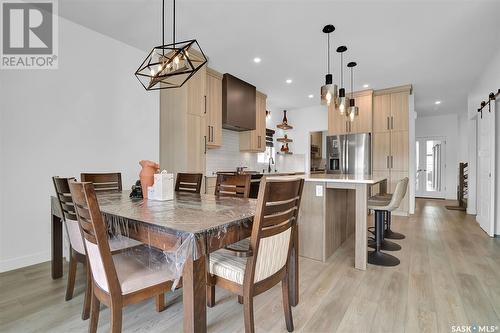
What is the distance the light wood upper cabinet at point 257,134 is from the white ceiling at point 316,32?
1.06 metres

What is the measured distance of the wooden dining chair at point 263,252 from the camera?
116 centimetres

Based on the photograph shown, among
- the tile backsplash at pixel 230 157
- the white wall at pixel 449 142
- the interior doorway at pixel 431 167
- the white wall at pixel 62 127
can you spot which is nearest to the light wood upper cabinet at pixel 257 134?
the tile backsplash at pixel 230 157

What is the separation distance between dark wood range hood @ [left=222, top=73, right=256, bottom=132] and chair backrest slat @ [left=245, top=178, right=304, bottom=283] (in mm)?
3224

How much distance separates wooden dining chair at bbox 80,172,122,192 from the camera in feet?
7.88

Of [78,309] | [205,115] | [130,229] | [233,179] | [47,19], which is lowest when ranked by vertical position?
[78,309]

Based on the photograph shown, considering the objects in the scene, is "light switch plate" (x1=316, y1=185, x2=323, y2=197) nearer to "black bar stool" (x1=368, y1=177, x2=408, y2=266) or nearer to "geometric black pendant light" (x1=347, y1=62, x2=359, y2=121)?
"black bar stool" (x1=368, y1=177, x2=408, y2=266)

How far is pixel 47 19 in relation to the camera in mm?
2570

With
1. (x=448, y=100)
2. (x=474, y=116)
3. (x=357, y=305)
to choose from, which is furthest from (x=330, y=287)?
(x=448, y=100)

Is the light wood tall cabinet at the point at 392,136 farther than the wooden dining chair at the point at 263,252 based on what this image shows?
Yes

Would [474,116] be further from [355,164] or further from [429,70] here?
[355,164]

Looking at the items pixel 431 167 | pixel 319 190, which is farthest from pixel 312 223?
pixel 431 167

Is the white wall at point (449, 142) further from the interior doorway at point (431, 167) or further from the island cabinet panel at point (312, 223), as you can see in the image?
the island cabinet panel at point (312, 223)

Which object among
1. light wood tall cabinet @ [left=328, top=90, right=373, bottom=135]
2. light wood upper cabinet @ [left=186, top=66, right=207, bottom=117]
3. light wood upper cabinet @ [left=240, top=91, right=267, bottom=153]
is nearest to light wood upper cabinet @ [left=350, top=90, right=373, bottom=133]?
light wood tall cabinet @ [left=328, top=90, right=373, bottom=135]

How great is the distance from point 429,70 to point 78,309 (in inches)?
216
